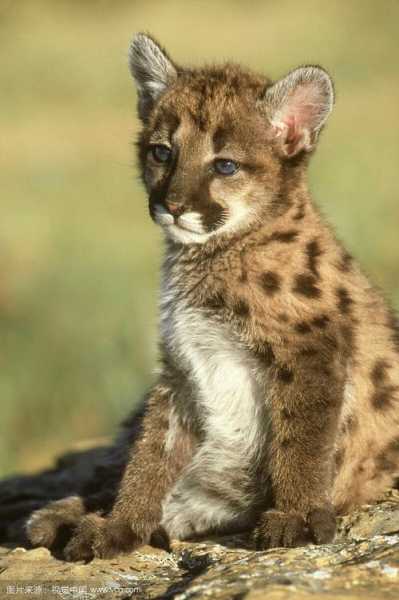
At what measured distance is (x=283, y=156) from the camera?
22.5 ft

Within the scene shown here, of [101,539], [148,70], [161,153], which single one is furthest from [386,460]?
[148,70]

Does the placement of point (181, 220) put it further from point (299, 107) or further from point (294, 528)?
point (294, 528)

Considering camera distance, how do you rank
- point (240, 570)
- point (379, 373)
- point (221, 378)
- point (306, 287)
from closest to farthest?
point (240, 570) < point (306, 287) < point (221, 378) < point (379, 373)

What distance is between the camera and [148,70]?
295 inches

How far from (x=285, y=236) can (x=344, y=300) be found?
50cm

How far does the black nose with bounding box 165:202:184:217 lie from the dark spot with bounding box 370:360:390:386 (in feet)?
4.69

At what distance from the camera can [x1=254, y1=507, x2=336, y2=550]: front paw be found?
5.82 m

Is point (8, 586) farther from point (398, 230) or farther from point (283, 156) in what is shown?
point (398, 230)

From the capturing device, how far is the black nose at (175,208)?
6398 millimetres

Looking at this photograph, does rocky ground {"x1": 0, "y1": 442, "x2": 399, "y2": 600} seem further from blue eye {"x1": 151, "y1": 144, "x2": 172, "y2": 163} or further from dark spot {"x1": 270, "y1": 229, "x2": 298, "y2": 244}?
blue eye {"x1": 151, "y1": 144, "x2": 172, "y2": 163}

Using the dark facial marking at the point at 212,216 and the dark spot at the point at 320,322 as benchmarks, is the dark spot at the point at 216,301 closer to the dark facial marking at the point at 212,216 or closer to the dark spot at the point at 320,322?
the dark facial marking at the point at 212,216

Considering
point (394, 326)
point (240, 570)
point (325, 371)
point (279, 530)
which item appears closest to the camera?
point (240, 570)

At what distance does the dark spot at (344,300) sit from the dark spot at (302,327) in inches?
11.9

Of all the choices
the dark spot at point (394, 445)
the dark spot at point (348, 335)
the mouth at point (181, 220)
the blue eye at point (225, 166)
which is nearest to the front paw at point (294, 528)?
the dark spot at point (394, 445)
